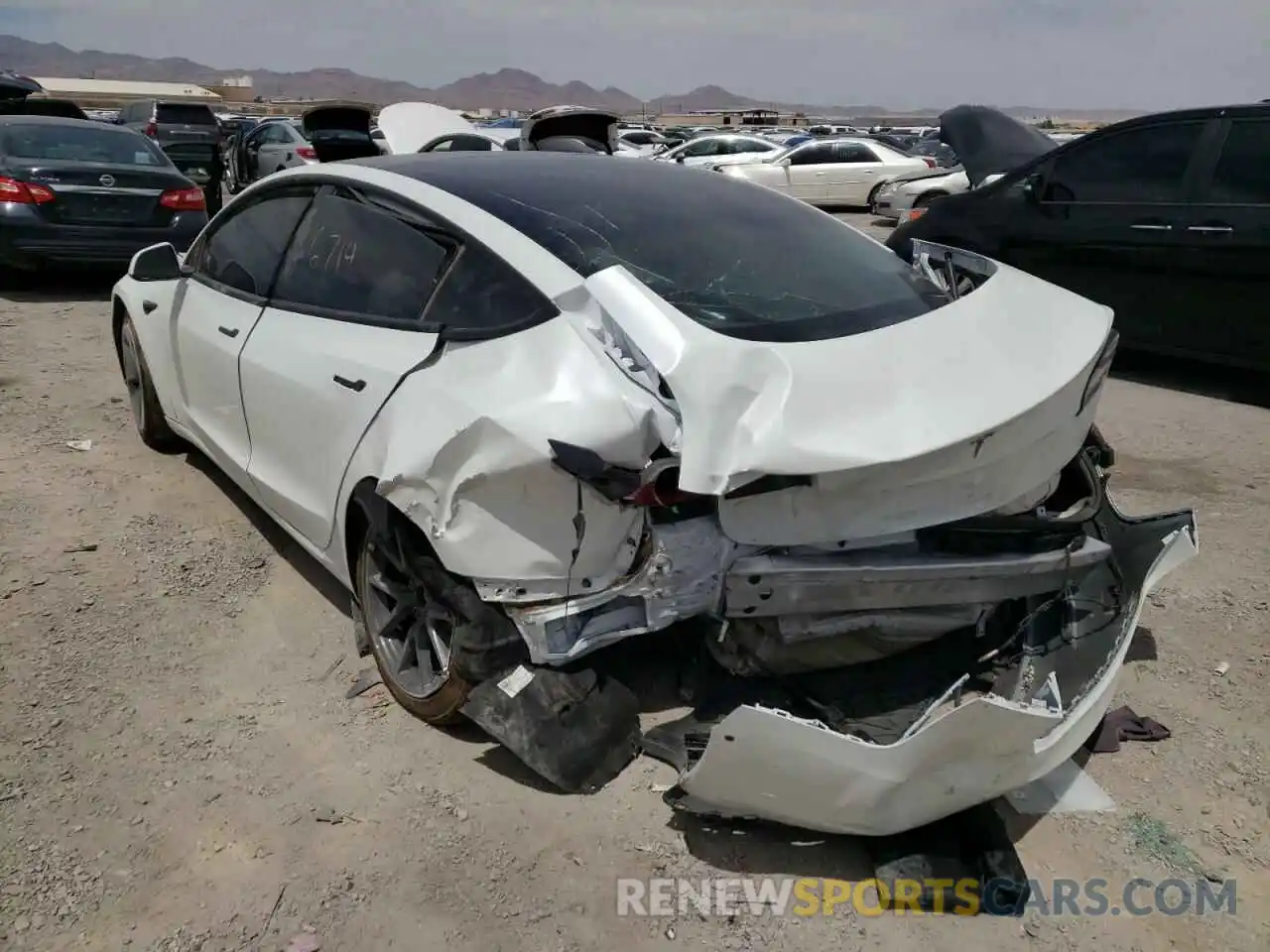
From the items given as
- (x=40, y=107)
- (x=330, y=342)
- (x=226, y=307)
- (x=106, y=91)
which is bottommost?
(x=106, y=91)

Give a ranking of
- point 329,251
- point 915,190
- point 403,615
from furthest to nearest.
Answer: point 915,190
point 329,251
point 403,615

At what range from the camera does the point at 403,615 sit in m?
3.00

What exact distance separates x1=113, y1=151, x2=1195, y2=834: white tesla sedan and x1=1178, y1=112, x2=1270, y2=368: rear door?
3555mm

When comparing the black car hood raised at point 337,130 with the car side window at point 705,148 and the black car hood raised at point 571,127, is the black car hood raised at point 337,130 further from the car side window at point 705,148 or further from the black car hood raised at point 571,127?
the car side window at point 705,148

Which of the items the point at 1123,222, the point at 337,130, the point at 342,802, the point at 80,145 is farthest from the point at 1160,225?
the point at 337,130

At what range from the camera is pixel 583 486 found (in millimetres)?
2416

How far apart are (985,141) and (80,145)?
7.99 metres

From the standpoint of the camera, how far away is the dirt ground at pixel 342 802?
2.34 meters

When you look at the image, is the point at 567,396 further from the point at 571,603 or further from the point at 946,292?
the point at 946,292

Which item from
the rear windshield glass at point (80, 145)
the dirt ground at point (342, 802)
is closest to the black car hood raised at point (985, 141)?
the dirt ground at point (342, 802)

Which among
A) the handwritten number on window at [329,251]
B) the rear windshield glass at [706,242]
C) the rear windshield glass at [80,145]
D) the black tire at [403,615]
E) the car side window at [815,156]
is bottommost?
the car side window at [815,156]

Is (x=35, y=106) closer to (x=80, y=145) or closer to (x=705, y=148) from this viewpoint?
(x=80, y=145)

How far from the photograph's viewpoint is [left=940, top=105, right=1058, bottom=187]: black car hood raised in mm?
7352

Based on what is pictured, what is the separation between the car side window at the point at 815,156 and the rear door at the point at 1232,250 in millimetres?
12982
